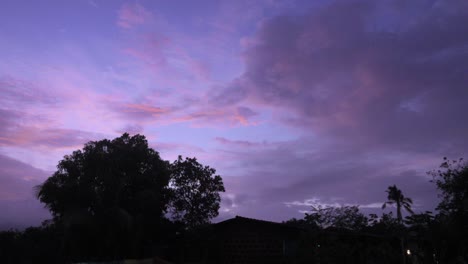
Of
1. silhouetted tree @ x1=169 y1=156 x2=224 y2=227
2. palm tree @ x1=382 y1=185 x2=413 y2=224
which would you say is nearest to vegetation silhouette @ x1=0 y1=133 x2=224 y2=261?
silhouetted tree @ x1=169 y1=156 x2=224 y2=227

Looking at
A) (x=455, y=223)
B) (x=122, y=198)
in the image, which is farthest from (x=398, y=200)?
(x=122, y=198)

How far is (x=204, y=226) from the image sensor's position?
28.1 metres

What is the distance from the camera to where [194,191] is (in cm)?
3219

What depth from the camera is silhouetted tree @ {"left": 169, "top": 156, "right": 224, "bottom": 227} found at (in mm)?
31672

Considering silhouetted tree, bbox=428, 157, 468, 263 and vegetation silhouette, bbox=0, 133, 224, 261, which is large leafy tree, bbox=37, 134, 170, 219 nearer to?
vegetation silhouette, bbox=0, 133, 224, 261

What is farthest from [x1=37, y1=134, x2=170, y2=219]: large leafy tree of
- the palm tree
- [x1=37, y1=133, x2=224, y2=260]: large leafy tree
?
the palm tree

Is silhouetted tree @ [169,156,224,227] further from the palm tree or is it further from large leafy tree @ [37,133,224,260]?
the palm tree

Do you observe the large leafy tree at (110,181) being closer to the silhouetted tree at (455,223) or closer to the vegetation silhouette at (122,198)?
the vegetation silhouette at (122,198)

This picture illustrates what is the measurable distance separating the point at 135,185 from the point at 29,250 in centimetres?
790

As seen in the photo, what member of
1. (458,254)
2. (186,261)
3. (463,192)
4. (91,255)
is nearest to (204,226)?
(186,261)

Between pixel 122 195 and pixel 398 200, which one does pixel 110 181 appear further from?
pixel 398 200

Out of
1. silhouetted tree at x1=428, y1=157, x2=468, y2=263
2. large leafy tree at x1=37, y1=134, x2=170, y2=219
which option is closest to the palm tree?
silhouetted tree at x1=428, y1=157, x2=468, y2=263

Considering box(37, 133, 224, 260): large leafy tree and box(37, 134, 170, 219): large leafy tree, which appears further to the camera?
box(37, 134, 170, 219): large leafy tree

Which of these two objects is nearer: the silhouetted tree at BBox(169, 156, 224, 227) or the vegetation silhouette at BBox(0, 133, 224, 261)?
the vegetation silhouette at BBox(0, 133, 224, 261)
